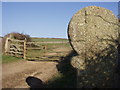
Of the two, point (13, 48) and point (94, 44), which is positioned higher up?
point (94, 44)

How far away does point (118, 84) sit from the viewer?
565cm

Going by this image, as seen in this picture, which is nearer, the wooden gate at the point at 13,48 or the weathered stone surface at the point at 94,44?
the weathered stone surface at the point at 94,44

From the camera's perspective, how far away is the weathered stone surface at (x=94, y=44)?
18.4ft

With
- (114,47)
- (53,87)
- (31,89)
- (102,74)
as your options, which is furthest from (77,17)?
(31,89)

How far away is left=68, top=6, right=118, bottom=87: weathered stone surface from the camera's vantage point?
5.61 m

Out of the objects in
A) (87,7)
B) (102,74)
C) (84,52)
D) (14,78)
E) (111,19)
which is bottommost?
(14,78)

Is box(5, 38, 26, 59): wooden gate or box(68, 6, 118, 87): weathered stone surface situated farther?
box(5, 38, 26, 59): wooden gate

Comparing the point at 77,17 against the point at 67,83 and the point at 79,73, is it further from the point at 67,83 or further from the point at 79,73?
the point at 67,83

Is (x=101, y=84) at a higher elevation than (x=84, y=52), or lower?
lower

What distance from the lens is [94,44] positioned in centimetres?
567

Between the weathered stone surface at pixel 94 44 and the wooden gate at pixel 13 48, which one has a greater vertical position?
the weathered stone surface at pixel 94 44

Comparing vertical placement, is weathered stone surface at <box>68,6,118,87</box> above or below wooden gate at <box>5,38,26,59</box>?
above

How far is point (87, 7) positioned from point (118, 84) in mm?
2613

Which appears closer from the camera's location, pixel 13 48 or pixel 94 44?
pixel 94 44
